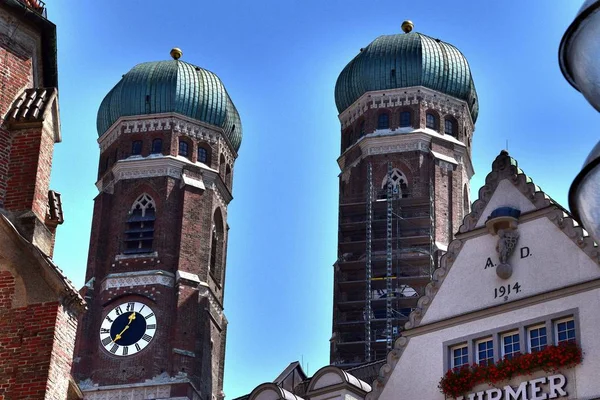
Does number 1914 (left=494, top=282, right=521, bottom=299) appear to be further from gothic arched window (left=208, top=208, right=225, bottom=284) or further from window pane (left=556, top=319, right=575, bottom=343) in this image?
gothic arched window (left=208, top=208, right=225, bottom=284)

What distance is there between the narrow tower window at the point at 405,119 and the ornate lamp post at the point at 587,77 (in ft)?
166

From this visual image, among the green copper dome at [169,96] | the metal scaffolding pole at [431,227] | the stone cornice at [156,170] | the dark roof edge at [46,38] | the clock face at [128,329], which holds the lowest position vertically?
the dark roof edge at [46,38]

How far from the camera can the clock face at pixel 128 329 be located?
51594mm

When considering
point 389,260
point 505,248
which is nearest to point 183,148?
point 389,260

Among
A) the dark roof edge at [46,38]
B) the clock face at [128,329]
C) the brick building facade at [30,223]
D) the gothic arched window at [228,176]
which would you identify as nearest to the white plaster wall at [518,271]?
the brick building facade at [30,223]

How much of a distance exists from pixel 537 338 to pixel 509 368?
843mm

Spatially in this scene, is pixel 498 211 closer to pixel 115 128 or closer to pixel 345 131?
pixel 345 131

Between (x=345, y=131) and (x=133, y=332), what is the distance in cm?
1338

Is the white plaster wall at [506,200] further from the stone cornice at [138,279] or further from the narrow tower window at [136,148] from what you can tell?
the narrow tower window at [136,148]

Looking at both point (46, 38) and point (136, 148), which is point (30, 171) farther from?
Result: point (136, 148)

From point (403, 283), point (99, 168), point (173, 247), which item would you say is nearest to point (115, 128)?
point (99, 168)

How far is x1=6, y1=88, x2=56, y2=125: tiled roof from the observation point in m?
16.1

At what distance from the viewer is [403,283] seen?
4975 cm

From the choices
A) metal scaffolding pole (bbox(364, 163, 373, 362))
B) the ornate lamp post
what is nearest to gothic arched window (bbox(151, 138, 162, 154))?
metal scaffolding pole (bbox(364, 163, 373, 362))
